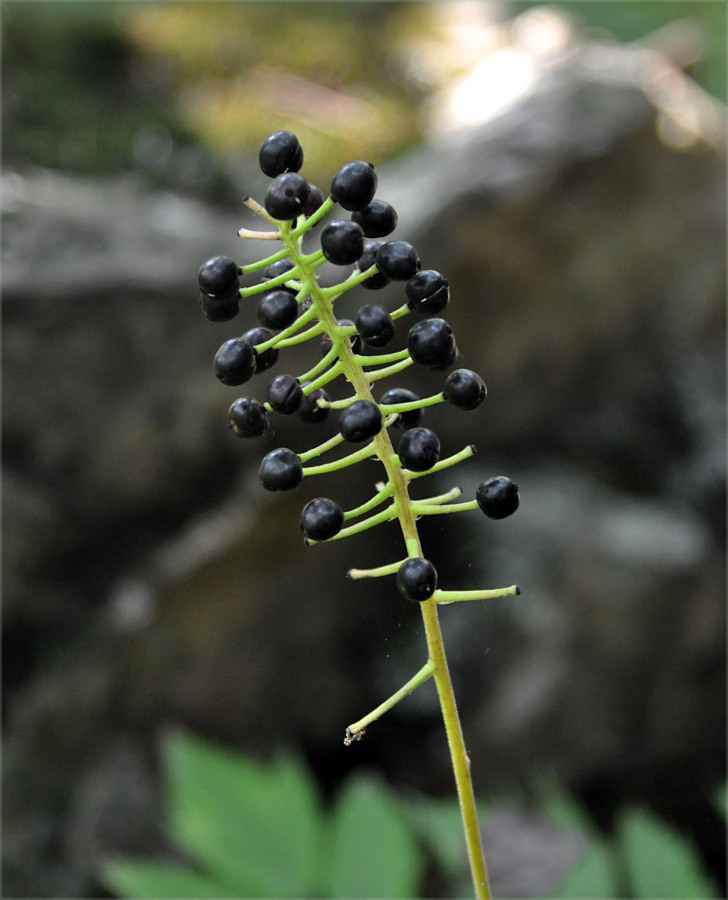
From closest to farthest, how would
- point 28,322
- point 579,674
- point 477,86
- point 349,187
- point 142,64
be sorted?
point 349,187
point 28,322
point 579,674
point 142,64
point 477,86

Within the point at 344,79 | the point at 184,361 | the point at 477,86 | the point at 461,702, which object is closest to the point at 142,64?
the point at 344,79

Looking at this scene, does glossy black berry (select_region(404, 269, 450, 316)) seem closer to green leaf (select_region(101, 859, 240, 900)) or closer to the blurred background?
green leaf (select_region(101, 859, 240, 900))

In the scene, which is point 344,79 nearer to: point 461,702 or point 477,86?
point 477,86

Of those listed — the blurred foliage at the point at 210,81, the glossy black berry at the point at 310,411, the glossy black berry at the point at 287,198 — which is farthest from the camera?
the blurred foliage at the point at 210,81

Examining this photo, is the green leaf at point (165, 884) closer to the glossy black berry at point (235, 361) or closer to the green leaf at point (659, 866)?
the green leaf at point (659, 866)

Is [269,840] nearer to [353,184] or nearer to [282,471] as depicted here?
[282,471]

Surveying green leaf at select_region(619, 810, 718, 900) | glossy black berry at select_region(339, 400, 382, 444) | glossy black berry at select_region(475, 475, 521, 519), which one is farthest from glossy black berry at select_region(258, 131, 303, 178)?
green leaf at select_region(619, 810, 718, 900)

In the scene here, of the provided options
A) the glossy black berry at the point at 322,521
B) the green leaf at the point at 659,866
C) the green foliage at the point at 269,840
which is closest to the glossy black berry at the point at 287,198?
the glossy black berry at the point at 322,521
